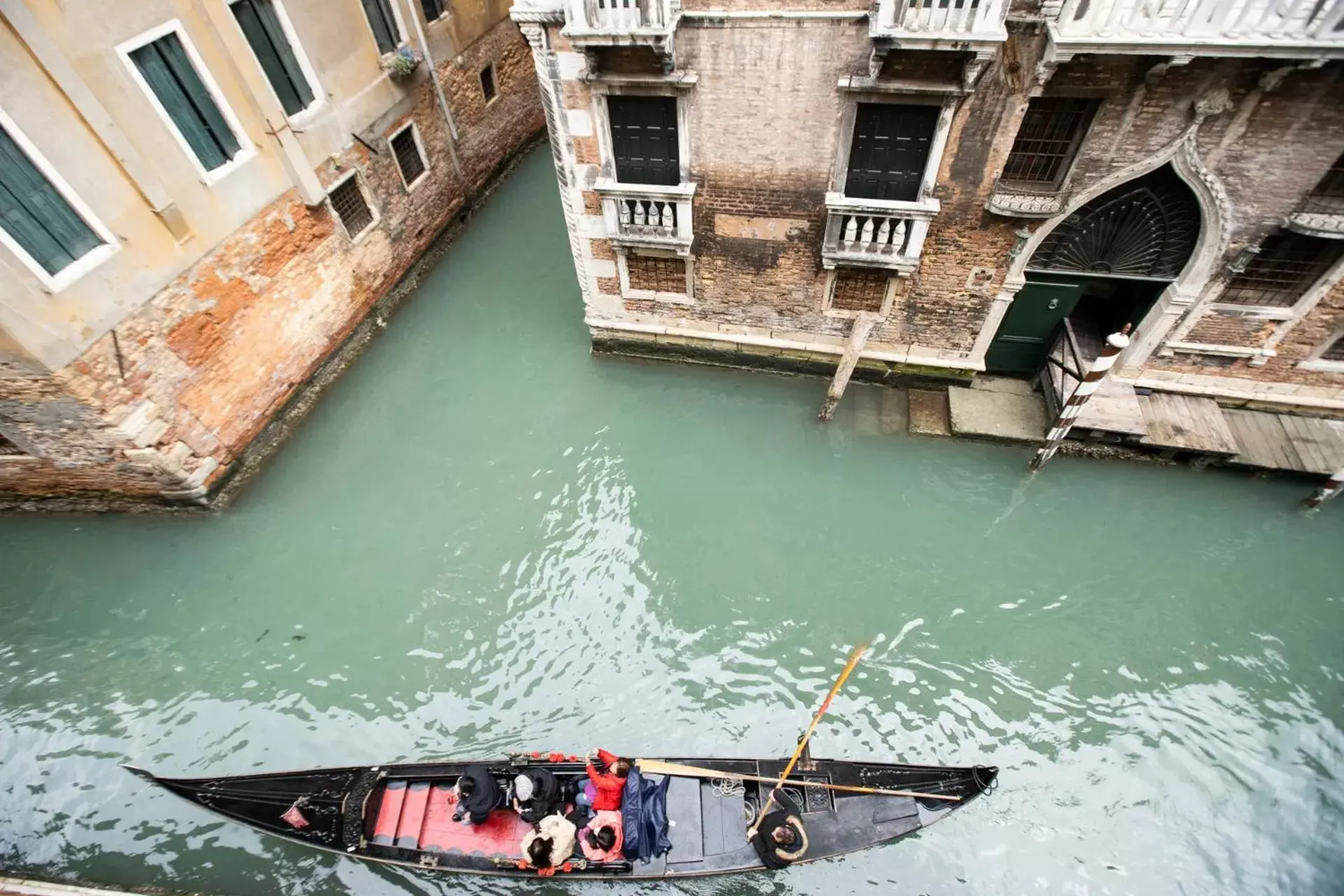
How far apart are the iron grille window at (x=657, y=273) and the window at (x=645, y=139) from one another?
111 cm

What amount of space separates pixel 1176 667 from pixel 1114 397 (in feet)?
10.9

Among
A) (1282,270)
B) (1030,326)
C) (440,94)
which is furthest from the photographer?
(440,94)

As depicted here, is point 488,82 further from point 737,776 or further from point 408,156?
point 737,776

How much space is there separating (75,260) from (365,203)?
14.8 feet

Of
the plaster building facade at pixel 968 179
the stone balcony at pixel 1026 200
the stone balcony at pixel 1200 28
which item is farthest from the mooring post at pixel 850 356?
the stone balcony at pixel 1200 28

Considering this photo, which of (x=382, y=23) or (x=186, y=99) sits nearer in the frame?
(x=186, y=99)

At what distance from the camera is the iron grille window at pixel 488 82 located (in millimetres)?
12711

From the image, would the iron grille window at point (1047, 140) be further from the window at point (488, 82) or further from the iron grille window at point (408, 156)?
the window at point (488, 82)

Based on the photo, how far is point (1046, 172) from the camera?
22.6 ft

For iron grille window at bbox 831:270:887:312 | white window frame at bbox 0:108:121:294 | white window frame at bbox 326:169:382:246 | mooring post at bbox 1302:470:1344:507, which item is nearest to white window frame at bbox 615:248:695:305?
iron grille window at bbox 831:270:887:312

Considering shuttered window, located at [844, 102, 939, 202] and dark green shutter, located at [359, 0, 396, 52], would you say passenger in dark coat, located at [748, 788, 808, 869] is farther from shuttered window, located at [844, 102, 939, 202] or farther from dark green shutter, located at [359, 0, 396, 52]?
dark green shutter, located at [359, 0, 396, 52]

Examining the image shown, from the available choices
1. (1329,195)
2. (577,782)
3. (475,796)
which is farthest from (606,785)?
(1329,195)

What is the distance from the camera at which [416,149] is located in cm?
1127

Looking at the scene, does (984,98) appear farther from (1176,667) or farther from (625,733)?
(625,733)
